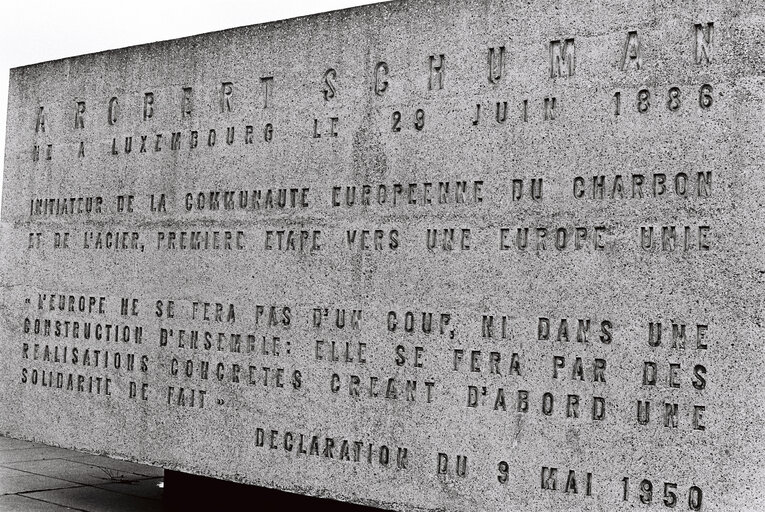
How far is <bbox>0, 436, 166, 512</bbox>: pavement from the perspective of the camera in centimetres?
920

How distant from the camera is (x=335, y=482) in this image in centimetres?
789

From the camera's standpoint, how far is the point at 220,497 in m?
9.58

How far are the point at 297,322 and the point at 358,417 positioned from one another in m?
0.88

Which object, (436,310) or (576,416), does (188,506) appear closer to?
(436,310)

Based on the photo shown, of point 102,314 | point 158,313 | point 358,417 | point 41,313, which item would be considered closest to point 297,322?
point 358,417

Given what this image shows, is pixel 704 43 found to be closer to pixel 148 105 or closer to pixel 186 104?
pixel 186 104

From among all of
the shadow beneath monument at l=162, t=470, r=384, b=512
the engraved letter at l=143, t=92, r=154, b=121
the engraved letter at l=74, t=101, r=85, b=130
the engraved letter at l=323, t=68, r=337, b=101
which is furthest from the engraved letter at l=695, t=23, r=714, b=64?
the engraved letter at l=74, t=101, r=85, b=130

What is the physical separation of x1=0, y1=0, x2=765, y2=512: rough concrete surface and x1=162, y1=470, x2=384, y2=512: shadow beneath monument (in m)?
0.74

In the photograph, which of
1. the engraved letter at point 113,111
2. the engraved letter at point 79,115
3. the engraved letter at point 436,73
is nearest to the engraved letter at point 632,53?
the engraved letter at point 436,73

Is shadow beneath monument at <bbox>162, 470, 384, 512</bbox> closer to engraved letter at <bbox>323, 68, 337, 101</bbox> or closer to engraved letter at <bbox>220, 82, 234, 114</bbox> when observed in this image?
engraved letter at <bbox>220, 82, 234, 114</bbox>

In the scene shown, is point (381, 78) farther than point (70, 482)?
No

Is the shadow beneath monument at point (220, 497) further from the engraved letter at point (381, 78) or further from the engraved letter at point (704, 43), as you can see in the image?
the engraved letter at point (704, 43)

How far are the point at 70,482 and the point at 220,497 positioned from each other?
166 cm

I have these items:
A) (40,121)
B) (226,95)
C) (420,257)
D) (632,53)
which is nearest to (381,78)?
(420,257)
